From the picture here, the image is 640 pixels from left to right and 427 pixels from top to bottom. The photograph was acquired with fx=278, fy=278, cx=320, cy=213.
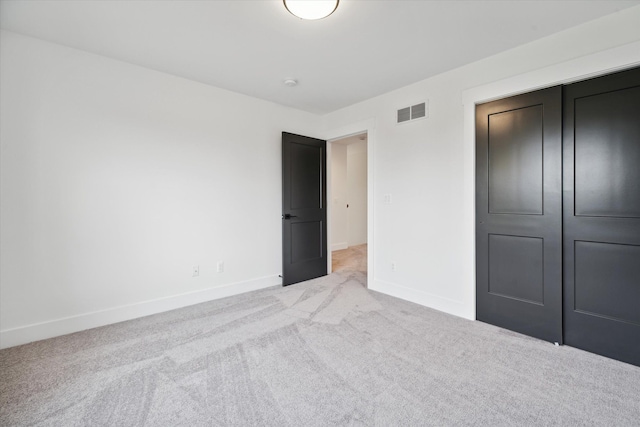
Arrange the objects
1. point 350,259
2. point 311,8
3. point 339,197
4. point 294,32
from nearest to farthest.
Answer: point 311,8 → point 294,32 → point 350,259 → point 339,197

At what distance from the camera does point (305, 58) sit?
2.71 m

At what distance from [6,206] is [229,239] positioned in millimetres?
1947

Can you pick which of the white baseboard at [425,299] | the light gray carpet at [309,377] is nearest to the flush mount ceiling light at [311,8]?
the light gray carpet at [309,377]

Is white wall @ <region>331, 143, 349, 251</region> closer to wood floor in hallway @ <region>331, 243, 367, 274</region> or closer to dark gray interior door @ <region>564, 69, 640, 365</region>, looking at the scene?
wood floor in hallway @ <region>331, 243, 367, 274</region>

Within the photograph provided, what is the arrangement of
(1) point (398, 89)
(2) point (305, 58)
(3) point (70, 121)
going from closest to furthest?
(3) point (70, 121) → (2) point (305, 58) → (1) point (398, 89)

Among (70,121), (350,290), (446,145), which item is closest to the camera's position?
(70,121)

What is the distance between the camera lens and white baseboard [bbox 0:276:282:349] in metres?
2.34

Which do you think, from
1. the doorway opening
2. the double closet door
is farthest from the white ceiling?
the doorway opening

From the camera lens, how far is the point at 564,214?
231 cm

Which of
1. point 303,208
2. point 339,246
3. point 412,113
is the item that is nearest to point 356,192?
point 339,246

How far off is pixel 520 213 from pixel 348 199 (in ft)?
15.8

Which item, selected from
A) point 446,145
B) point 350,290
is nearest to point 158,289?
point 350,290

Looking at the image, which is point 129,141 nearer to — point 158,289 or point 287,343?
point 158,289

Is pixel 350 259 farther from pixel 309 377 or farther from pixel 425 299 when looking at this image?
pixel 309 377
